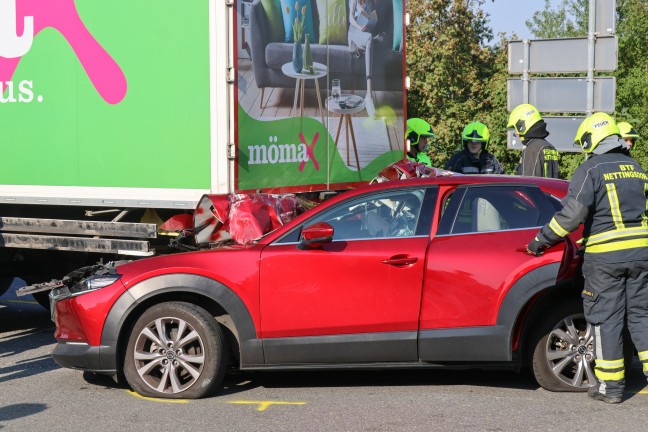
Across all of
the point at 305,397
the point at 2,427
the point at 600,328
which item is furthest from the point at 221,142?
the point at 600,328

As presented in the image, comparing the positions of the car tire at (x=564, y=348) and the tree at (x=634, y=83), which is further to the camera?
the tree at (x=634, y=83)

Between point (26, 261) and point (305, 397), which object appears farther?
point (26, 261)

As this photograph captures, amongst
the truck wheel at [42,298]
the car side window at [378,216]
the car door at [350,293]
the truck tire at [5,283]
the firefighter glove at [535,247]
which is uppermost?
the car side window at [378,216]

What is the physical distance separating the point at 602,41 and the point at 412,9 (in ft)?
40.0

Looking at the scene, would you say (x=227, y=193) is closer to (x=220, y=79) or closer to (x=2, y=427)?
(x=220, y=79)

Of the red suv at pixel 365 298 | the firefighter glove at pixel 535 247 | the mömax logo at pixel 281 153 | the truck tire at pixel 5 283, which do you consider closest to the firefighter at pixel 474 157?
the mömax logo at pixel 281 153

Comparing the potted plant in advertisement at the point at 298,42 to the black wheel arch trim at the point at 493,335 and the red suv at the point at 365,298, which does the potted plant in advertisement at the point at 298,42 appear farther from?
the black wheel arch trim at the point at 493,335

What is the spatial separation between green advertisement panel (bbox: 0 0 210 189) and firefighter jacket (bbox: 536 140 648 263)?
264 cm

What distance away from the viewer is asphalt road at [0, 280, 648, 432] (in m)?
6.14

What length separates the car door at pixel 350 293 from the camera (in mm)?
6566

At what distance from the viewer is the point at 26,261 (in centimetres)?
952

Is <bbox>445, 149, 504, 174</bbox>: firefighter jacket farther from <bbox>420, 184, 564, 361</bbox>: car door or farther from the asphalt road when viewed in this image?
<bbox>420, 184, 564, 361</bbox>: car door

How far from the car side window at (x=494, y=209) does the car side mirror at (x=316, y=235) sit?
29.3 inches

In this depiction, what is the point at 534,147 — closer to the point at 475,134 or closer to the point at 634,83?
the point at 475,134
